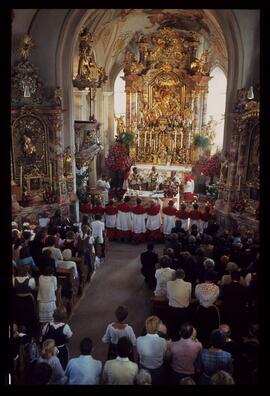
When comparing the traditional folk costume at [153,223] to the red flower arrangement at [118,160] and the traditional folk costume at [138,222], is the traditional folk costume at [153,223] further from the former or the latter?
the red flower arrangement at [118,160]

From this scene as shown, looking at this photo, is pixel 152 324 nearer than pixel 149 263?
Yes

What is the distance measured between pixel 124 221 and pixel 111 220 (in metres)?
0.41

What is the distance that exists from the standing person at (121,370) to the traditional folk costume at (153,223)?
824 cm

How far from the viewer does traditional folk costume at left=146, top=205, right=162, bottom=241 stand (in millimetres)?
13305

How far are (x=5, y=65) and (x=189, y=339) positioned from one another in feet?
12.8

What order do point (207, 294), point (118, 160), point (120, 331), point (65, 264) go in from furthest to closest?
point (118, 160) → point (65, 264) → point (207, 294) → point (120, 331)

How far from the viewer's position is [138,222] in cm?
1337

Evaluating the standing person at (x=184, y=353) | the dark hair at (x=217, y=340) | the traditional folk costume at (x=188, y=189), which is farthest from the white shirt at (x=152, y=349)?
the traditional folk costume at (x=188, y=189)

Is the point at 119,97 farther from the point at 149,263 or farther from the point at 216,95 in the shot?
the point at 149,263

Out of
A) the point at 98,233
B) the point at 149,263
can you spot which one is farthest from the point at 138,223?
the point at 149,263

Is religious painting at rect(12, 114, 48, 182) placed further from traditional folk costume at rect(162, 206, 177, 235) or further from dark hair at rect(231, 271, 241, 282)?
dark hair at rect(231, 271, 241, 282)

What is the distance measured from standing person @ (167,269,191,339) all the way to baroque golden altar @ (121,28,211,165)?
14452 mm

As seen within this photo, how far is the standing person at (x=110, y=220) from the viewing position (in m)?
13.4

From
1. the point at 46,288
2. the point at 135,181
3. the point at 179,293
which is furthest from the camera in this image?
the point at 135,181
